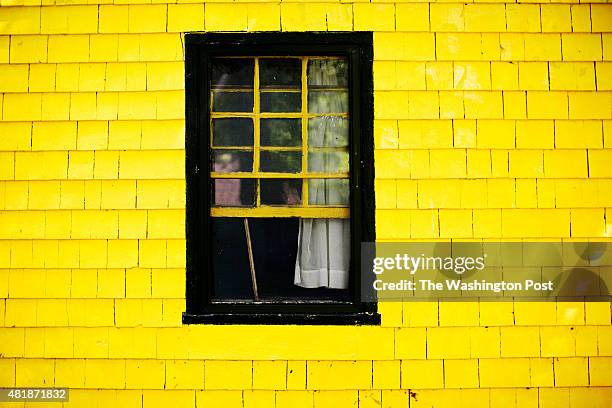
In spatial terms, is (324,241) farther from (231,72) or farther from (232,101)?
(231,72)

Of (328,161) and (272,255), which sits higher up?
(328,161)

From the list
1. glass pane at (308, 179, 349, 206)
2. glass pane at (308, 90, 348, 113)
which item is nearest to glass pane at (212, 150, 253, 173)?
glass pane at (308, 179, 349, 206)

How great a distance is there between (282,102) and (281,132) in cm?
22

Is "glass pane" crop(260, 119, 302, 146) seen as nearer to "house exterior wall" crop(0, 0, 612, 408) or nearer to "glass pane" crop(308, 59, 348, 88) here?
"glass pane" crop(308, 59, 348, 88)

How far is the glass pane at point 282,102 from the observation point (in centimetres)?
387

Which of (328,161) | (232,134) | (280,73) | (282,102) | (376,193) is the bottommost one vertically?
(376,193)

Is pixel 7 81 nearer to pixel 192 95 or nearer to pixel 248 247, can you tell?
pixel 192 95

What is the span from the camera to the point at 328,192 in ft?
12.6

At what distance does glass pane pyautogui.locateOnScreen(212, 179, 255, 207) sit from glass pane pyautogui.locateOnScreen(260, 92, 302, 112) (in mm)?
556

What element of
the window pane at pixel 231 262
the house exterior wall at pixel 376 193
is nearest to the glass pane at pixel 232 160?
the house exterior wall at pixel 376 193

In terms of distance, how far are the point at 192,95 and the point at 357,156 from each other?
1.26 m

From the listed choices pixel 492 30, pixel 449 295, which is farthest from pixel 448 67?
pixel 449 295
